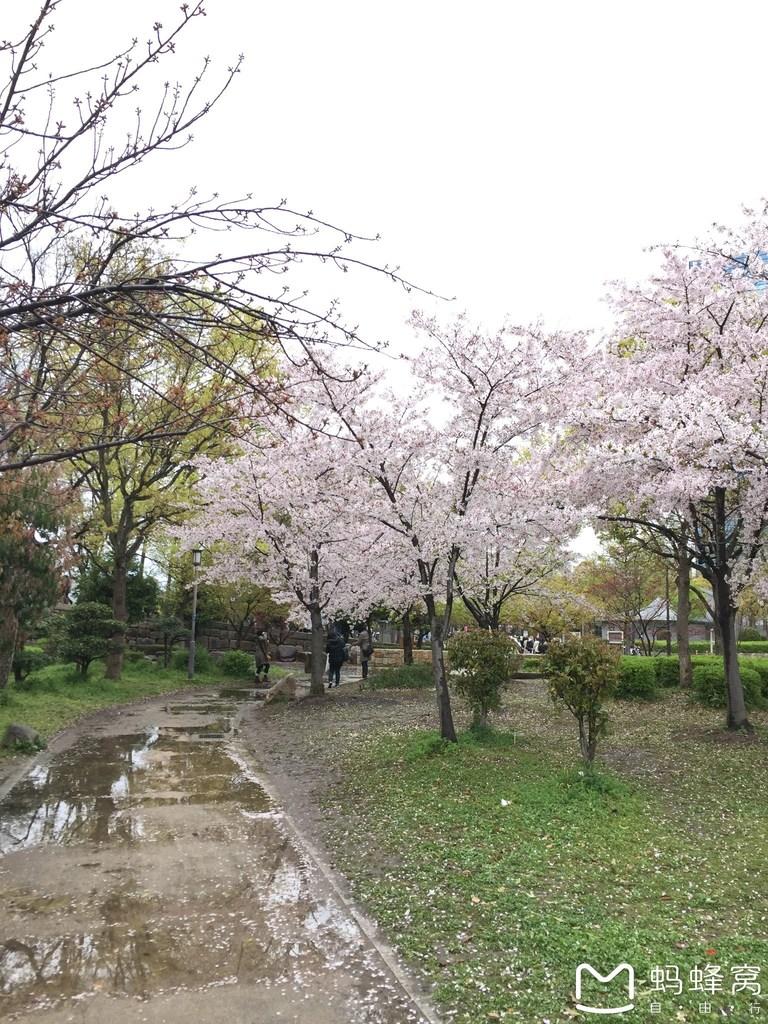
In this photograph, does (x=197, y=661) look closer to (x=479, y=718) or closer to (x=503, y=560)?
(x=503, y=560)

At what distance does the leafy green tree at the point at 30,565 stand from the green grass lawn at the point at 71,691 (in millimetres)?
985

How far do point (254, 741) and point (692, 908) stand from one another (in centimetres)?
716

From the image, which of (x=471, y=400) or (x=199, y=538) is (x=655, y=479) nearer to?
(x=471, y=400)

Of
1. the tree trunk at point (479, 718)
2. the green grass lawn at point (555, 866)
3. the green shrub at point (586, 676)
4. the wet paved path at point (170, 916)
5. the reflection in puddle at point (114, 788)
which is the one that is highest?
the green shrub at point (586, 676)

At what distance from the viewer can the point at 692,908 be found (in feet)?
13.6

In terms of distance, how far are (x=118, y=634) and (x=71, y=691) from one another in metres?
2.34

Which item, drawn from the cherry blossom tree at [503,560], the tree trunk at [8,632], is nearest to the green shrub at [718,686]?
the cherry blossom tree at [503,560]

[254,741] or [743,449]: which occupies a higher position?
[743,449]

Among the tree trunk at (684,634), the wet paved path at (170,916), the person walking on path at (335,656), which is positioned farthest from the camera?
the person walking on path at (335,656)

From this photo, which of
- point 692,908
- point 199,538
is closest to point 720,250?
point 692,908

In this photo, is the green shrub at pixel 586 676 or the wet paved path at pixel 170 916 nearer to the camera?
the wet paved path at pixel 170 916

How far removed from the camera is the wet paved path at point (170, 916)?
10.4 ft

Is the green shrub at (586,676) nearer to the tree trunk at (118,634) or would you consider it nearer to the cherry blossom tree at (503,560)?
the cherry blossom tree at (503,560)

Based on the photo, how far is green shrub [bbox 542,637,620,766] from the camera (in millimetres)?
7086
